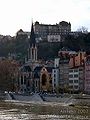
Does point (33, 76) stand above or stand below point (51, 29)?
below

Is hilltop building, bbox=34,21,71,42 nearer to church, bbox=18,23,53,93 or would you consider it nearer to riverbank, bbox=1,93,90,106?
church, bbox=18,23,53,93

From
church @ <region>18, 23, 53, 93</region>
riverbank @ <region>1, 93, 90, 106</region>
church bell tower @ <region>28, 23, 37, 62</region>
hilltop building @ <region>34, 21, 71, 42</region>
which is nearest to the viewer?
riverbank @ <region>1, 93, 90, 106</region>

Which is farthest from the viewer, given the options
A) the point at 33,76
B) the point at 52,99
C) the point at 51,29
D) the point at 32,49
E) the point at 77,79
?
the point at 51,29

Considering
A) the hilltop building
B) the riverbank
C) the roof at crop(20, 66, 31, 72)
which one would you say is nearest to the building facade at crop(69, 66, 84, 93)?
the roof at crop(20, 66, 31, 72)

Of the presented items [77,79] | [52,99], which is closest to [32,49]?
[77,79]

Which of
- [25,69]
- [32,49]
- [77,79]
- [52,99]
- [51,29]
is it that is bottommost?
[52,99]

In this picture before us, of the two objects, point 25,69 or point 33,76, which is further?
point 25,69

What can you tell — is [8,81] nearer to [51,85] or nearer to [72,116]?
[51,85]

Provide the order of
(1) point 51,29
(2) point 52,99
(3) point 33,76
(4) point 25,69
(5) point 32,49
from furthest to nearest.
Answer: (1) point 51,29 < (4) point 25,69 < (5) point 32,49 < (3) point 33,76 < (2) point 52,99

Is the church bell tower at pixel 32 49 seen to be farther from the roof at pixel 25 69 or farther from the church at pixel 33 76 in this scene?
the roof at pixel 25 69

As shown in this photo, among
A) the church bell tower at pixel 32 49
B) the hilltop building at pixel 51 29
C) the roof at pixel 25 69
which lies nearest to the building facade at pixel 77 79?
the church bell tower at pixel 32 49

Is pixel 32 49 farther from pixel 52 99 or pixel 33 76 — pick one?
pixel 52 99

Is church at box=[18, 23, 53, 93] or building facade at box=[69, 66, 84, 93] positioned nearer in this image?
building facade at box=[69, 66, 84, 93]

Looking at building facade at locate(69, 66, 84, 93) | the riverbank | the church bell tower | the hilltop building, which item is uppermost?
the hilltop building
